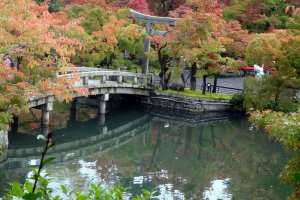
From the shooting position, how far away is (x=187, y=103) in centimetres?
2391

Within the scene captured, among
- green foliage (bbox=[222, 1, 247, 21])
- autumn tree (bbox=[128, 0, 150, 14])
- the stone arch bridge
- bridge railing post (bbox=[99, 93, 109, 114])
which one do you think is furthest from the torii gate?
green foliage (bbox=[222, 1, 247, 21])

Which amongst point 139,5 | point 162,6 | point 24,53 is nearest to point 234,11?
point 162,6

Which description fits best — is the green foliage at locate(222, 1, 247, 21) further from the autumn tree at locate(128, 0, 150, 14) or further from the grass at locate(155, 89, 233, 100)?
the grass at locate(155, 89, 233, 100)

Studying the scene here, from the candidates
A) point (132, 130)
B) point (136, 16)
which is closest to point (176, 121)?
point (132, 130)

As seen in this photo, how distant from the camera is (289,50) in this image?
18.7m

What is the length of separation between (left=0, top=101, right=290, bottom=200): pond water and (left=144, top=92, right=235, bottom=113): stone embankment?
0.44 m

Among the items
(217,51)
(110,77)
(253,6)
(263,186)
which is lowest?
(263,186)

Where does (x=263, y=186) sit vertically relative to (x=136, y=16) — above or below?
below

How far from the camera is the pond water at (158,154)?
541 inches

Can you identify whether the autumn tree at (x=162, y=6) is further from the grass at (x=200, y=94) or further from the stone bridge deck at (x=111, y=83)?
the grass at (x=200, y=94)

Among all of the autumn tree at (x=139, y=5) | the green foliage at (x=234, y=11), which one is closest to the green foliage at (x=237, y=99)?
the green foliage at (x=234, y=11)

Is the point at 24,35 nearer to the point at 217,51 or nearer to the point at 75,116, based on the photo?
the point at 75,116

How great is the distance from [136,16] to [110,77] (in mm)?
3439

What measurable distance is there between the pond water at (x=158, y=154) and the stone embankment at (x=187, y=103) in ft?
1.45
